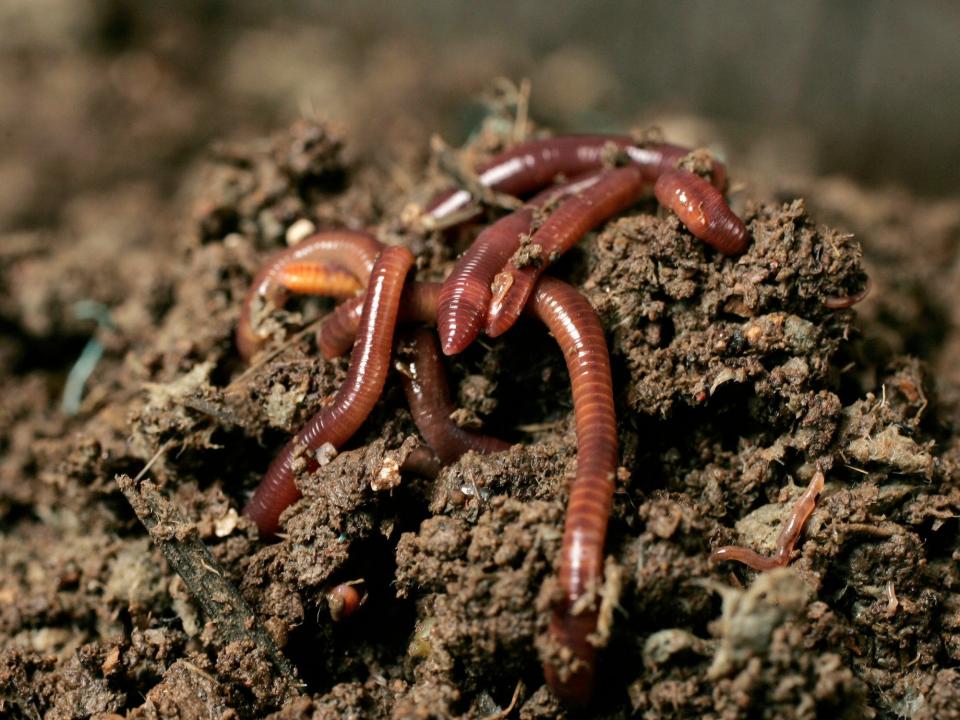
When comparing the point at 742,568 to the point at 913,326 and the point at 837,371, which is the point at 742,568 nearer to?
the point at 837,371

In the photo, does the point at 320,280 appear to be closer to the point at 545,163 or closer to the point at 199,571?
the point at 545,163

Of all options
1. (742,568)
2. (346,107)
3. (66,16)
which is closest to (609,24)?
(346,107)

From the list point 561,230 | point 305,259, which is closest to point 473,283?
point 561,230

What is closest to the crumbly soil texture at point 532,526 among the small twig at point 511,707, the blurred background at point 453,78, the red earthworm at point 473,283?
the small twig at point 511,707

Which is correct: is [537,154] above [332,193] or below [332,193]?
above

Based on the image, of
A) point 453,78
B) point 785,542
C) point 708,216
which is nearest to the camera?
point 785,542

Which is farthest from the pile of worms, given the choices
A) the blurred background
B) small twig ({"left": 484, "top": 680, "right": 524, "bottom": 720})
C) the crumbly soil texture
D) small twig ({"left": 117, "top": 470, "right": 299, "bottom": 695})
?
the blurred background
